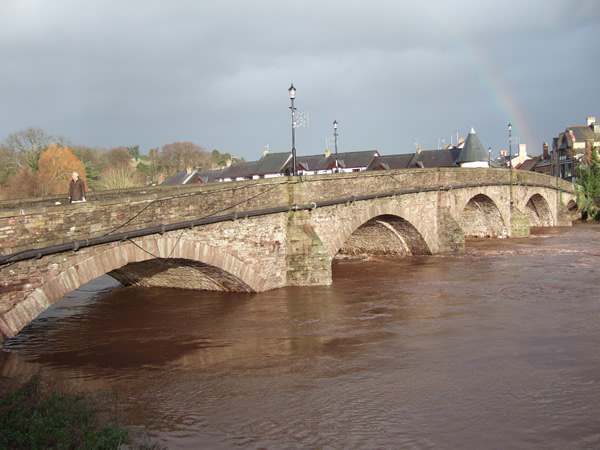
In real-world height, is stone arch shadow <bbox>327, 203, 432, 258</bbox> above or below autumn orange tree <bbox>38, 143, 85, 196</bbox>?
below

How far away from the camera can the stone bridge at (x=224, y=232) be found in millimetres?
9977

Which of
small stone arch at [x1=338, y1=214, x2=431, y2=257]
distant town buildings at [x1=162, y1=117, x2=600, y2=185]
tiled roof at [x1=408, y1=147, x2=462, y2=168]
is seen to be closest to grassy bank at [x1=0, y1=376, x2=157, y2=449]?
small stone arch at [x1=338, y1=214, x2=431, y2=257]

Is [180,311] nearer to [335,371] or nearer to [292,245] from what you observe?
[292,245]

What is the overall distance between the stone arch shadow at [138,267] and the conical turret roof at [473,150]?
109 feet

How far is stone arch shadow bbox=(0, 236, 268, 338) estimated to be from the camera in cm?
972

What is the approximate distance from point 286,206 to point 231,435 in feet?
32.6

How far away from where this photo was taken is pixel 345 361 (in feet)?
33.7

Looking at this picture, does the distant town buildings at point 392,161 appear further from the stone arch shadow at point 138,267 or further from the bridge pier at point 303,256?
the stone arch shadow at point 138,267

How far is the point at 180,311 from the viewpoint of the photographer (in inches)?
583

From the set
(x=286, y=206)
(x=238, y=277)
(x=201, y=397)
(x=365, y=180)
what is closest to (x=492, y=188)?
(x=365, y=180)

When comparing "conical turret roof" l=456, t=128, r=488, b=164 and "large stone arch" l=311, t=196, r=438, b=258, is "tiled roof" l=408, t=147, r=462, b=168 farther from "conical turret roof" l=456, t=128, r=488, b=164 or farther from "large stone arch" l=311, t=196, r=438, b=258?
"large stone arch" l=311, t=196, r=438, b=258

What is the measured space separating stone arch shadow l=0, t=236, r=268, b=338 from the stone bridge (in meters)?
0.02

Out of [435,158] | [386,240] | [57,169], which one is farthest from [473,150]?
[57,169]

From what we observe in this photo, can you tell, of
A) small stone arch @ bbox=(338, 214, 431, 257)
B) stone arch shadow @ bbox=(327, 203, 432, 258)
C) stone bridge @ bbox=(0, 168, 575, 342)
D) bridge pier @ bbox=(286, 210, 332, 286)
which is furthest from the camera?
small stone arch @ bbox=(338, 214, 431, 257)
